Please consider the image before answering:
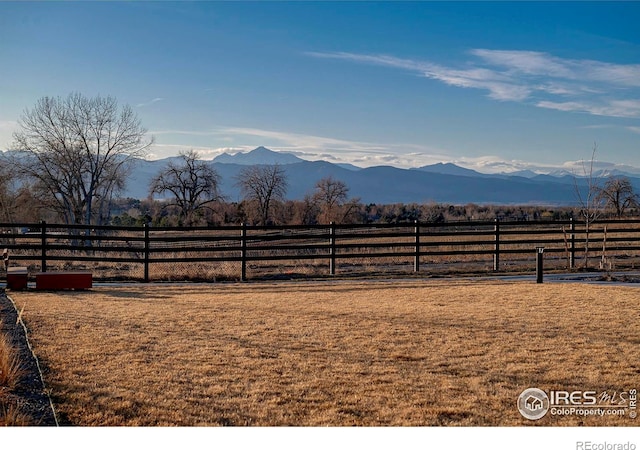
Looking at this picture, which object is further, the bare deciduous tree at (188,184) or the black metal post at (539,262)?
the bare deciduous tree at (188,184)

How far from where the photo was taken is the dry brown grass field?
17.8 feet

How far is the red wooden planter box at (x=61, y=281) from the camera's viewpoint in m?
13.8

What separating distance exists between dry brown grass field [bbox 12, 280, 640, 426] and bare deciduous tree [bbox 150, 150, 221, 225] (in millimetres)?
31744

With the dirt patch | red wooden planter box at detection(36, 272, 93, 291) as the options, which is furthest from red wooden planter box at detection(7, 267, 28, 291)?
the dirt patch

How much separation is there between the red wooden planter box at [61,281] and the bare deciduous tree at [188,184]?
29.5 m

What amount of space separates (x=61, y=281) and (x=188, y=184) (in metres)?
30.9

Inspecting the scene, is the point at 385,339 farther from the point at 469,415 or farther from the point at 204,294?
the point at 204,294

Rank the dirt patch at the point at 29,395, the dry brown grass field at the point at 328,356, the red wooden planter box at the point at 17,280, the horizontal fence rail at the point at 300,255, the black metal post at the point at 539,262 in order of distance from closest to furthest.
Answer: the dirt patch at the point at 29,395 < the dry brown grass field at the point at 328,356 < the red wooden planter box at the point at 17,280 < the black metal post at the point at 539,262 < the horizontal fence rail at the point at 300,255

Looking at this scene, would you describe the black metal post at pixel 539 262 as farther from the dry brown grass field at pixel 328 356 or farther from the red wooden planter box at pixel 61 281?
the red wooden planter box at pixel 61 281

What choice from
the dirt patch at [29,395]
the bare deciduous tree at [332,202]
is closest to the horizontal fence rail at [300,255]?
the dirt patch at [29,395]

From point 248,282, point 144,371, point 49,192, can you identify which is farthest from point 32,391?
point 49,192

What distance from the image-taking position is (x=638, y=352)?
7523mm

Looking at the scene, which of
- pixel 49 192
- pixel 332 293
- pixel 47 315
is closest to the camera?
pixel 47 315
